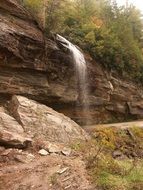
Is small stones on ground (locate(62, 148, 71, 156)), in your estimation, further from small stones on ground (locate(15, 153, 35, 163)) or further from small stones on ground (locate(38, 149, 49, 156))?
small stones on ground (locate(15, 153, 35, 163))

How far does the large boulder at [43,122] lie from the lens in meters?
12.2

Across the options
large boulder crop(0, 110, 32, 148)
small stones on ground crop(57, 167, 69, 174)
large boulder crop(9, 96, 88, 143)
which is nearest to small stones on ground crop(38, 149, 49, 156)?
large boulder crop(0, 110, 32, 148)

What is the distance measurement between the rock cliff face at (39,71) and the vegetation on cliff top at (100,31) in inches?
43.3

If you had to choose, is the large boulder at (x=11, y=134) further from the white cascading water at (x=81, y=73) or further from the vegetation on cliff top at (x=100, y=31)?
the white cascading water at (x=81, y=73)

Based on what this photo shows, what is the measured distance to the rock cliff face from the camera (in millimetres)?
14266

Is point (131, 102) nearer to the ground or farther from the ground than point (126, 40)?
nearer to the ground

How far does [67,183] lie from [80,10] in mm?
19074

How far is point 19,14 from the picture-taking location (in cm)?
1512

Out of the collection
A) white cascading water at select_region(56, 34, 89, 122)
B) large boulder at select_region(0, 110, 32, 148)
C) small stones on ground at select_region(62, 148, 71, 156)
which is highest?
white cascading water at select_region(56, 34, 89, 122)

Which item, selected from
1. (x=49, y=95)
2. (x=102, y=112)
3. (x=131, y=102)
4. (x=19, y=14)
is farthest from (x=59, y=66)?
(x=131, y=102)

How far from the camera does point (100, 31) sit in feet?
73.0

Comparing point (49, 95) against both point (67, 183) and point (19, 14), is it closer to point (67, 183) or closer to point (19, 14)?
point (19, 14)

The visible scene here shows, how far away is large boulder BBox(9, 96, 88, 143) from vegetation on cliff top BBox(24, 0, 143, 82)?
4.82 meters

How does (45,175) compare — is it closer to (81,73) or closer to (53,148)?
(53,148)
